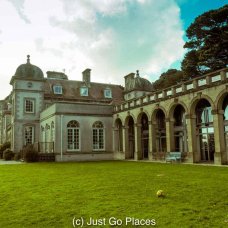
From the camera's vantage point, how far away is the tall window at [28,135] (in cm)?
3290

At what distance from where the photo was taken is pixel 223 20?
2983 cm

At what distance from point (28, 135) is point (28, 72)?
26.6 ft

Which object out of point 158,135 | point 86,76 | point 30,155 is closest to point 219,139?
point 158,135

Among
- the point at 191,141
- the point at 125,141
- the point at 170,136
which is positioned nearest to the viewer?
the point at 191,141

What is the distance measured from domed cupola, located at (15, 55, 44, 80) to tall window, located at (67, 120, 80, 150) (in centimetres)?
1051

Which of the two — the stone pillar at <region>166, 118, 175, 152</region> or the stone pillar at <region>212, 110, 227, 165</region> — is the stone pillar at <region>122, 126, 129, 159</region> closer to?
the stone pillar at <region>166, 118, 175, 152</region>

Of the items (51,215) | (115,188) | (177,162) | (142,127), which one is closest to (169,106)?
(177,162)

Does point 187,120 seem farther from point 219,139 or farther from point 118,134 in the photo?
point 118,134

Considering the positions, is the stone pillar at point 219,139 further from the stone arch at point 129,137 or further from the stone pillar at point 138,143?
the stone arch at point 129,137

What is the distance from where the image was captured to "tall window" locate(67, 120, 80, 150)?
26828mm

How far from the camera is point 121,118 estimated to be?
28047mm

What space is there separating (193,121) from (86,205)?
1489cm

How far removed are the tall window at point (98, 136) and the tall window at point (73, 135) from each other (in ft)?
6.43

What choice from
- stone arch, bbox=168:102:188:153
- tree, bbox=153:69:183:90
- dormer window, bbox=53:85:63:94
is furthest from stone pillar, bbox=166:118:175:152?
dormer window, bbox=53:85:63:94
